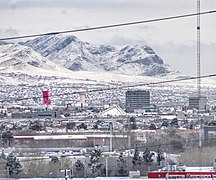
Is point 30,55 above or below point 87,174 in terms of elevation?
above

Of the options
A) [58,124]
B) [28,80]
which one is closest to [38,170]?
[58,124]

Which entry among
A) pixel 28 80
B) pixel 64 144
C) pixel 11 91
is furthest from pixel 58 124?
pixel 28 80

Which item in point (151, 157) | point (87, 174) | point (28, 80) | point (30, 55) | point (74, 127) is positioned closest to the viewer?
point (87, 174)

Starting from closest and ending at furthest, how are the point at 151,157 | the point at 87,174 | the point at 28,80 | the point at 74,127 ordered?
the point at 87,174
the point at 151,157
the point at 74,127
the point at 28,80

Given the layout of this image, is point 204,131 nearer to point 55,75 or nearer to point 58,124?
point 58,124

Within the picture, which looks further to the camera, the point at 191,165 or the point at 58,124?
the point at 58,124

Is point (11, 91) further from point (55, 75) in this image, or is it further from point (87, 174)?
point (87, 174)

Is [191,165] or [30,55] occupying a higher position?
[30,55]
